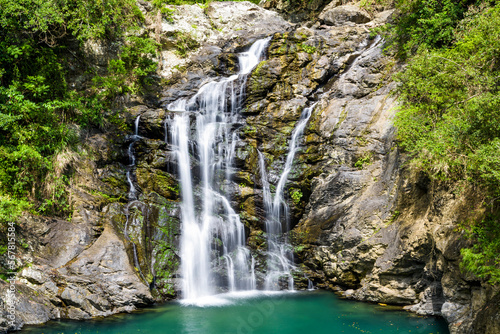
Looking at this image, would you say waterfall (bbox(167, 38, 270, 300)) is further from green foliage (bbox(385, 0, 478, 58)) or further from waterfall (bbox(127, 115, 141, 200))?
green foliage (bbox(385, 0, 478, 58))

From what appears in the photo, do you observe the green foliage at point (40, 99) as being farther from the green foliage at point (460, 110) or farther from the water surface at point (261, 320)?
the green foliage at point (460, 110)

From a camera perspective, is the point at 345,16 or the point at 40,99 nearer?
the point at 40,99

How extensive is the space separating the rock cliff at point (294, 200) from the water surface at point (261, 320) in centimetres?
45

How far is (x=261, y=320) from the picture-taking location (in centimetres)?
928

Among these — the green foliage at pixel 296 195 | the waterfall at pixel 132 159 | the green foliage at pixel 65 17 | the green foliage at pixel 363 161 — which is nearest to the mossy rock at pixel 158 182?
the waterfall at pixel 132 159

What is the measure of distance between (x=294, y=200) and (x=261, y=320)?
5.16 meters

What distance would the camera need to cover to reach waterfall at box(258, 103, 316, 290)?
11.9 meters

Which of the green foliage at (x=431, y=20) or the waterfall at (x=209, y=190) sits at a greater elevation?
the green foliage at (x=431, y=20)

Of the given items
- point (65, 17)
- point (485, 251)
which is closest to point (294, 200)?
point (485, 251)

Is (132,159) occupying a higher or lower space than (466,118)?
higher

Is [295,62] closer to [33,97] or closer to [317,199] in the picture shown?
[317,199]

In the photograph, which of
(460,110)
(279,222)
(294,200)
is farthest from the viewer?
(294,200)

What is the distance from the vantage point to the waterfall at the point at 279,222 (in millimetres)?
11938

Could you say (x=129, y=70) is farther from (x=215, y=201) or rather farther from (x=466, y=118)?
(x=466, y=118)
